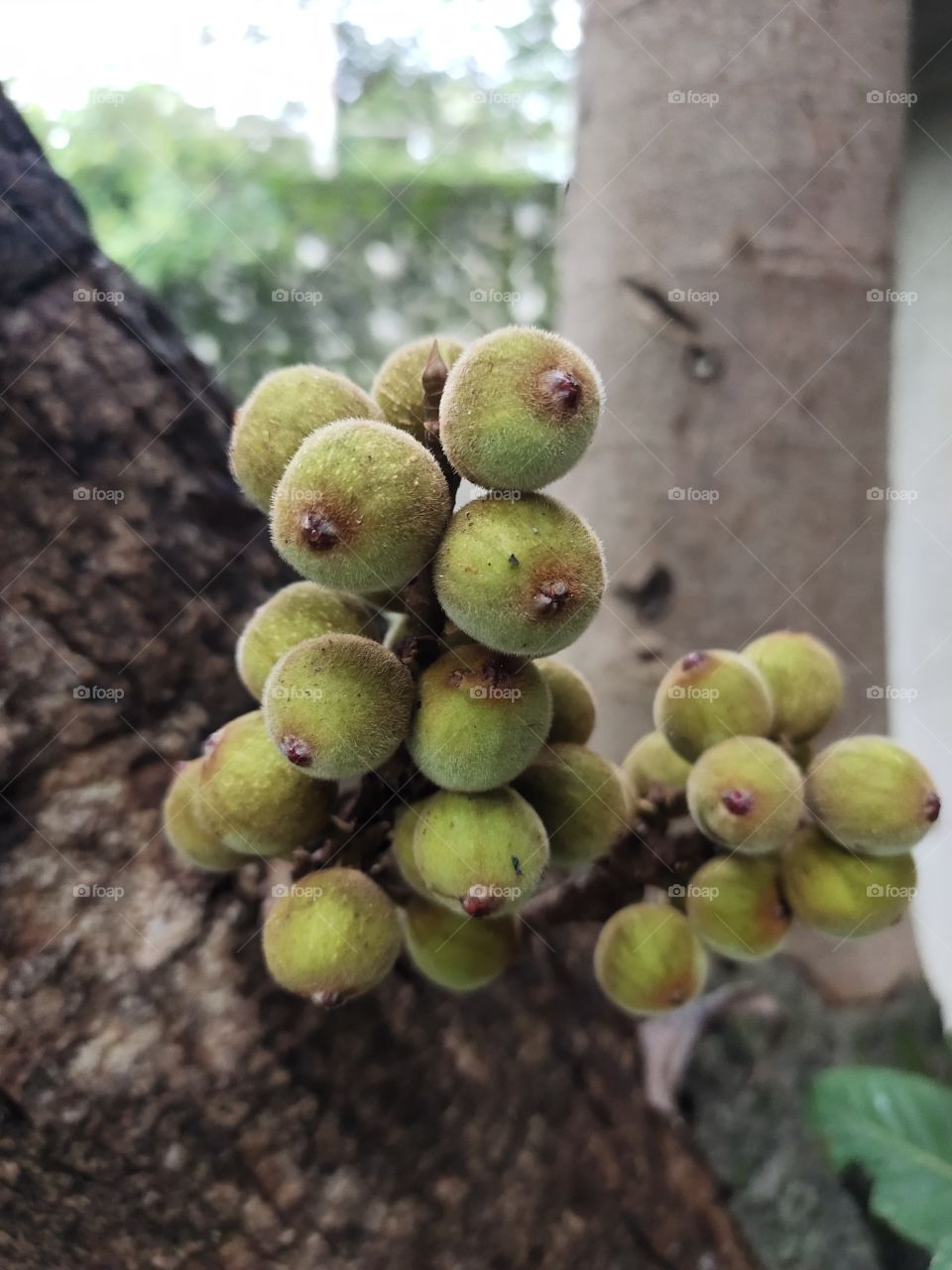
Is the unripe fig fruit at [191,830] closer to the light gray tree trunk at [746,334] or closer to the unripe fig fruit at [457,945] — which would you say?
the unripe fig fruit at [457,945]

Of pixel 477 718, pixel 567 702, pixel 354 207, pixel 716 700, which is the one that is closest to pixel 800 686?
pixel 716 700

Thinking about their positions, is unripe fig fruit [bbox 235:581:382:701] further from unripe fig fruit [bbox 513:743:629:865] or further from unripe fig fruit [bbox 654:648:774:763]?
unripe fig fruit [bbox 654:648:774:763]

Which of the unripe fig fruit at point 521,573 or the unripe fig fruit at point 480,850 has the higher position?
the unripe fig fruit at point 521,573

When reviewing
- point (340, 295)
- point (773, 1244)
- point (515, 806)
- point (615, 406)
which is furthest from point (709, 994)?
point (340, 295)

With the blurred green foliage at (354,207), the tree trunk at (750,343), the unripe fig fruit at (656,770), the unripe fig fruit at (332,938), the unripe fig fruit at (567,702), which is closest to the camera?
the unripe fig fruit at (332,938)

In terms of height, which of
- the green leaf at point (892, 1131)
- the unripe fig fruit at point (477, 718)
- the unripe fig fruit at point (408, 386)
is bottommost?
the green leaf at point (892, 1131)

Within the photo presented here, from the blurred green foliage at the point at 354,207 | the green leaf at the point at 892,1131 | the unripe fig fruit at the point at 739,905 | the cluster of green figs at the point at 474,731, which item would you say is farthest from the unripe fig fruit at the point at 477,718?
the blurred green foliage at the point at 354,207
